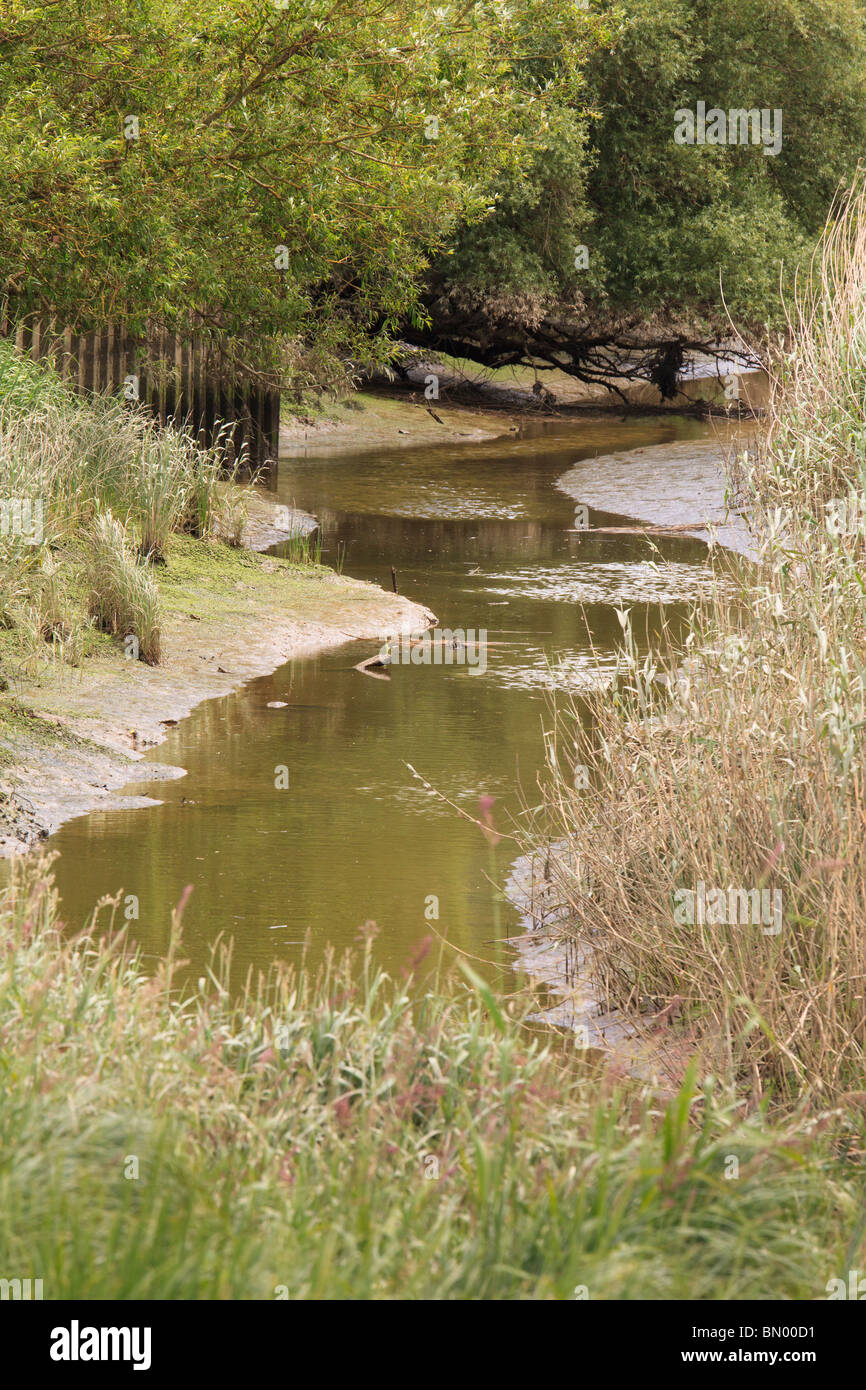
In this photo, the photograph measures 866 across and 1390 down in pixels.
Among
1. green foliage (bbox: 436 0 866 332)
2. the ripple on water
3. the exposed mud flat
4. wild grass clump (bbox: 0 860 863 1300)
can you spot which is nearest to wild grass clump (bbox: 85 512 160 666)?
the ripple on water

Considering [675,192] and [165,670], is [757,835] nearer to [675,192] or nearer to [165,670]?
[165,670]

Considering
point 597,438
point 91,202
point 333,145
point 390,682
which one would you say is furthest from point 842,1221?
point 597,438

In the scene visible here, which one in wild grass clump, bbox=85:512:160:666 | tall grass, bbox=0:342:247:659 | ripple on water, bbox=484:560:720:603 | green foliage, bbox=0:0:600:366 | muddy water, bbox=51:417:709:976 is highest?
green foliage, bbox=0:0:600:366

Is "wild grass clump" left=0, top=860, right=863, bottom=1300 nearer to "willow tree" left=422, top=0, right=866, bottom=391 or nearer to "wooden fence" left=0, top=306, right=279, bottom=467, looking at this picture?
"wooden fence" left=0, top=306, right=279, bottom=467

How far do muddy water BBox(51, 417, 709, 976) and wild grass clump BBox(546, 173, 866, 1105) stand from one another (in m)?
0.53

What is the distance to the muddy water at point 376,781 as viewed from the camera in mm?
6074

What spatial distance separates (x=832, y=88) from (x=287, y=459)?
10042mm

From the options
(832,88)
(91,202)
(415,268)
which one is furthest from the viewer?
(832,88)

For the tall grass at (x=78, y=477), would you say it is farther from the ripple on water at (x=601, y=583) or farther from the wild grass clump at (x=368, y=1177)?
the wild grass clump at (x=368, y=1177)

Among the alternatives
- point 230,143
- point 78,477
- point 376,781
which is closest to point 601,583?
point 230,143

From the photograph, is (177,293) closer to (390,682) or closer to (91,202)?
(91,202)

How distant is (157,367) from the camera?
46.9 ft

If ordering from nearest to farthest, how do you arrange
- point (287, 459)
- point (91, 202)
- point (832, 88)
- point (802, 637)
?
point (802, 637), point (91, 202), point (287, 459), point (832, 88)

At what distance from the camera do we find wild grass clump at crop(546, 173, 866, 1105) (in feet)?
14.3
